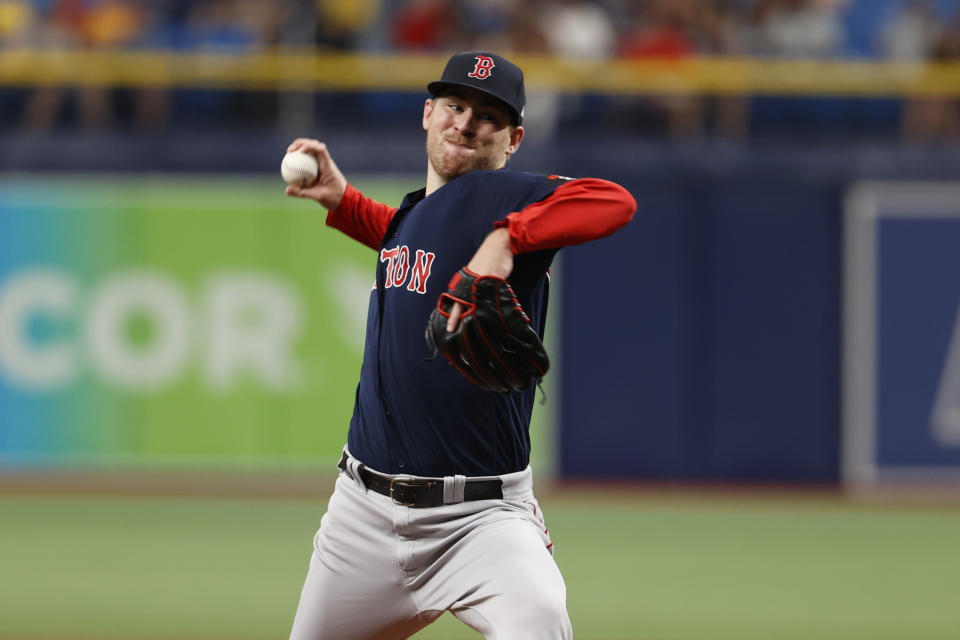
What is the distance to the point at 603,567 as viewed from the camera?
27.6 feet

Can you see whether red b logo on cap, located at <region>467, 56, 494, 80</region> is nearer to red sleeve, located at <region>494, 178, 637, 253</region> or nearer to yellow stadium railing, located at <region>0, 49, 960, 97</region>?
red sleeve, located at <region>494, 178, 637, 253</region>

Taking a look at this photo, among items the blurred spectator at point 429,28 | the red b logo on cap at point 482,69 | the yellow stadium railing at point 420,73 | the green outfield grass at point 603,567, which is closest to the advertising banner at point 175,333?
the green outfield grass at point 603,567

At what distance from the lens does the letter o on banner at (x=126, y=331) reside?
11.6 m

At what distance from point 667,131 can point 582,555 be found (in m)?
5.18

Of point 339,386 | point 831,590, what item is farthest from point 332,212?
point 339,386

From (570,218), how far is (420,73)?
9871 mm

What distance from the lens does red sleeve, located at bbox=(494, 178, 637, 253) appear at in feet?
11.0

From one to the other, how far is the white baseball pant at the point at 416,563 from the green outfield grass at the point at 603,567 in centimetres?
287

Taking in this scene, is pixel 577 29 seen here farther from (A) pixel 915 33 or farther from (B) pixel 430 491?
(B) pixel 430 491

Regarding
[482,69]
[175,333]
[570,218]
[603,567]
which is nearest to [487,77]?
[482,69]

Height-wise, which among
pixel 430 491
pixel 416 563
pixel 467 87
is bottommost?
pixel 416 563

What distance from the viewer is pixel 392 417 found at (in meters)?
3.71

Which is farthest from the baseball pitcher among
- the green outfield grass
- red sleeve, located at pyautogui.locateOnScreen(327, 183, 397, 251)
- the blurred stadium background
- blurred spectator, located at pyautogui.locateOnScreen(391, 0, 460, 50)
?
blurred spectator, located at pyautogui.locateOnScreen(391, 0, 460, 50)

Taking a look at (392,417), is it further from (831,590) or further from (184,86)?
(184,86)
